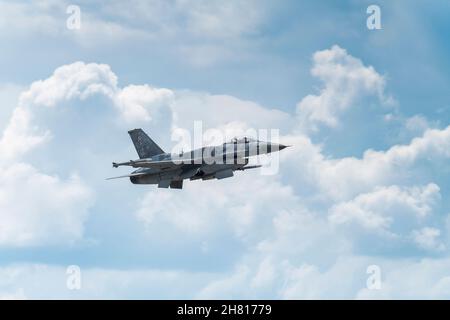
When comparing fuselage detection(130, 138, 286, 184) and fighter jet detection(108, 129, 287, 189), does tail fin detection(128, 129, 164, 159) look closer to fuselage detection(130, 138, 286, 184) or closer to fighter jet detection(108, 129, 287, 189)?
fighter jet detection(108, 129, 287, 189)

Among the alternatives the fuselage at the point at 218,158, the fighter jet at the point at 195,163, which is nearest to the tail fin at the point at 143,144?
the fighter jet at the point at 195,163

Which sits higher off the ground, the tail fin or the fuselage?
the tail fin

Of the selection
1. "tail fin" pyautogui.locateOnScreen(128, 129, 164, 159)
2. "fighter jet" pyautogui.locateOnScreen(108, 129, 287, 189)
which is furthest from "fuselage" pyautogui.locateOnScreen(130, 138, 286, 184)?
"tail fin" pyautogui.locateOnScreen(128, 129, 164, 159)

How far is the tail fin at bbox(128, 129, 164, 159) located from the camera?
100 meters

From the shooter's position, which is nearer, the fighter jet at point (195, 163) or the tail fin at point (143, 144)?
the fighter jet at point (195, 163)

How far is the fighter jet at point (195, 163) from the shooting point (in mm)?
94125

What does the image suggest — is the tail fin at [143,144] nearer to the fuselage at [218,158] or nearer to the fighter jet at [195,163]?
the fighter jet at [195,163]

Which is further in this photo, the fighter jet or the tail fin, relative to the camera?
the tail fin

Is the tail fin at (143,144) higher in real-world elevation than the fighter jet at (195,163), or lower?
higher

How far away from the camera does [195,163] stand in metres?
95.3
